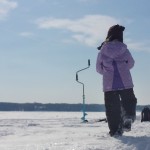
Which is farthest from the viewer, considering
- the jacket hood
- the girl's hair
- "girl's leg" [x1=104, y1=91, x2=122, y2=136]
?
the girl's hair

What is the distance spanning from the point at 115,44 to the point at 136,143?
2113 millimetres

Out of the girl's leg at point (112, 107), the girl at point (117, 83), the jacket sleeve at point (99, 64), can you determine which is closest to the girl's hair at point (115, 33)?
the girl at point (117, 83)

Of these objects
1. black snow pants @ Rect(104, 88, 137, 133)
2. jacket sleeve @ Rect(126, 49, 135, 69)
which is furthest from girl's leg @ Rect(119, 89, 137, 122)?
jacket sleeve @ Rect(126, 49, 135, 69)

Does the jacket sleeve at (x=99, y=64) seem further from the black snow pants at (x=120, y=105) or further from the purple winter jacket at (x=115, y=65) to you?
the black snow pants at (x=120, y=105)

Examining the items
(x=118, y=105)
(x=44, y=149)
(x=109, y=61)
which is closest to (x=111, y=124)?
(x=118, y=105)

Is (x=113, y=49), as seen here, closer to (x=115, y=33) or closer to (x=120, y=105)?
(x=115, y=33)

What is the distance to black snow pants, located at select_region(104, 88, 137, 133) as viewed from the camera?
657 centimetres

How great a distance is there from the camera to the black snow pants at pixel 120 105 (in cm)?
657

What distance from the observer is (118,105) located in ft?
21.6

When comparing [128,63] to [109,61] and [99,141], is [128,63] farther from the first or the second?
[99,141]

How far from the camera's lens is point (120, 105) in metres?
6.64

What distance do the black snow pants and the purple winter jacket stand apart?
0.10m

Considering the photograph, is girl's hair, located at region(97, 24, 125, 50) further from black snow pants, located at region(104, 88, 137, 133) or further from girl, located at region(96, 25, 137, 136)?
black snow pants, located at region(104, 88, 137, 133)

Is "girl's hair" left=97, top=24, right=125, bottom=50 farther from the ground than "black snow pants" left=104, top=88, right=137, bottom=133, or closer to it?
farther from the ground
